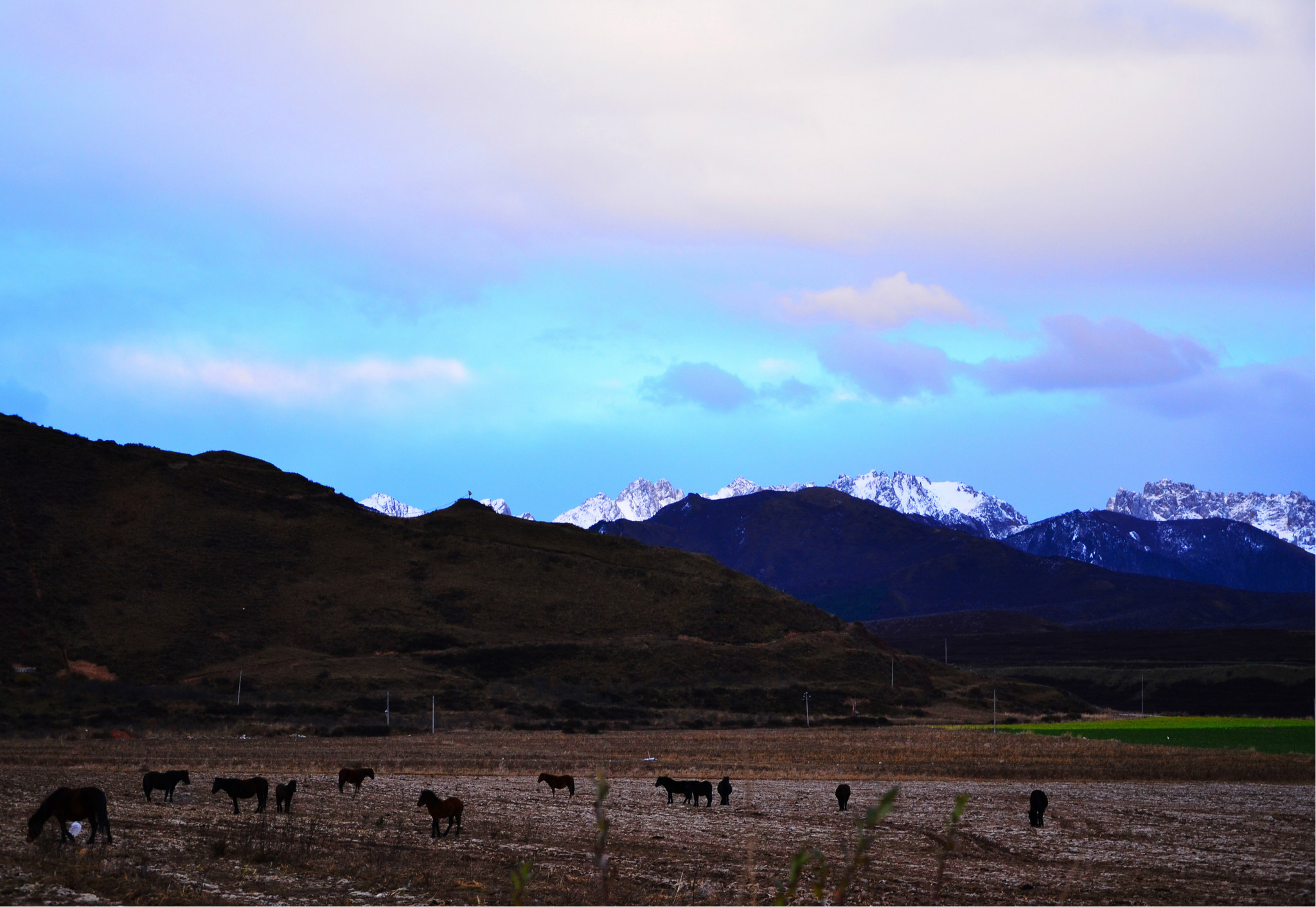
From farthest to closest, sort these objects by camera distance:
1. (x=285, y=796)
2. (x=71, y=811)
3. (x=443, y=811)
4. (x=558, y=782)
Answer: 1. (x=558, y=782)
2. (x=285, y=796)
3. (x=443, y=811)
4. (x=71, y=811)

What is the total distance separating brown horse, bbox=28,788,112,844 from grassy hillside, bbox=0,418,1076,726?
48489 mm

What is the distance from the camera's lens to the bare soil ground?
13820 millimetres

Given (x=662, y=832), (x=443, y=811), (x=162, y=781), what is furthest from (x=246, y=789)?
(x=662, y=832)

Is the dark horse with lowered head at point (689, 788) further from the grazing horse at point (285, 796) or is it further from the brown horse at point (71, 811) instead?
the brown horse at point (71, 811)

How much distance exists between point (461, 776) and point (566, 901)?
2086 centimetres

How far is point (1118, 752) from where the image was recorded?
44469mm

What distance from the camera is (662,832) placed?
19922mm

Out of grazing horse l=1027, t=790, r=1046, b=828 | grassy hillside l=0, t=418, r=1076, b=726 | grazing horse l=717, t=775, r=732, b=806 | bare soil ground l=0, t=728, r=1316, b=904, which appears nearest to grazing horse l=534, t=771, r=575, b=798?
bare soil ground l=0, t=728, r=1316, b=904

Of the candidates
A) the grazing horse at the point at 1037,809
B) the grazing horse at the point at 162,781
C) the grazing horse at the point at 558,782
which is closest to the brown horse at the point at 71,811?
the grazing horse at the point at 162,781

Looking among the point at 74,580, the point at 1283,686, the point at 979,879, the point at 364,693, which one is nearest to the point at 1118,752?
the point at 979,879

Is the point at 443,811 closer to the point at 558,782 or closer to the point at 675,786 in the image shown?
the point at 675,786

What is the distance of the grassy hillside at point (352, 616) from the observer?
2950 inches

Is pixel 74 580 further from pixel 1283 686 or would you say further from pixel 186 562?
pixel 1283 686

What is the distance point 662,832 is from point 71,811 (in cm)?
910
